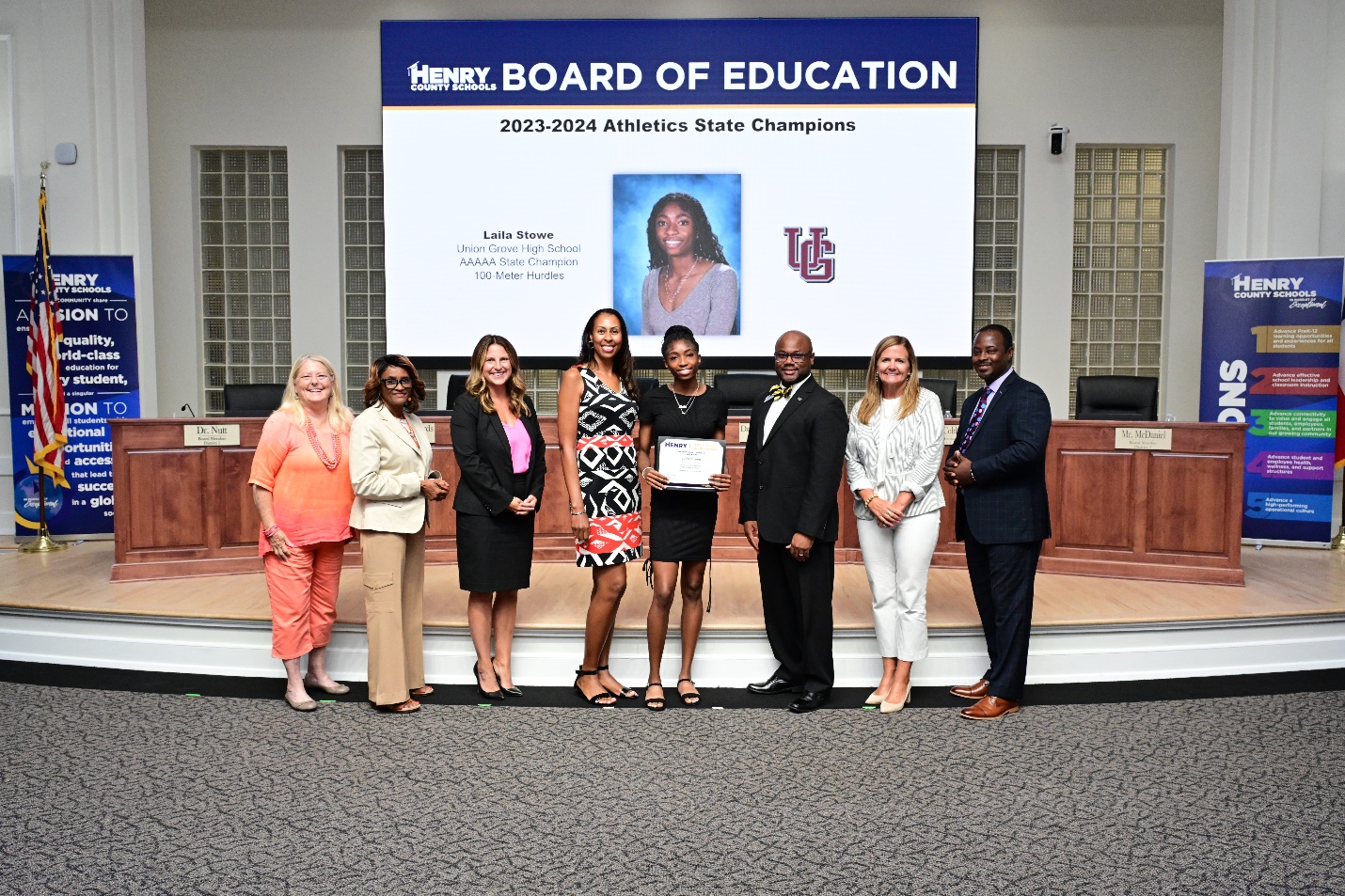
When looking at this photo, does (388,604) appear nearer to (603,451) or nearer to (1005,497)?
(603,451)

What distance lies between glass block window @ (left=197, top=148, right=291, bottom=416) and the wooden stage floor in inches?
122

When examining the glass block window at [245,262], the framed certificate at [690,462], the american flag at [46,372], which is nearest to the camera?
the framed certificate at [690,462]

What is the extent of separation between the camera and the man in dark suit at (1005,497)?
392 cm

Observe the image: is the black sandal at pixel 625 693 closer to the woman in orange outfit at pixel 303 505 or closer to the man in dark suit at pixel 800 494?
the man in dark suit at pixel 800 494

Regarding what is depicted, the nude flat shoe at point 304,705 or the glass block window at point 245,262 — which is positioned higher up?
the glass block window at point 245,262

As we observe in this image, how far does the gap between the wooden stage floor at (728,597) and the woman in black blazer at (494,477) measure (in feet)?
1.72

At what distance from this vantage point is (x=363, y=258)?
8.77 metres

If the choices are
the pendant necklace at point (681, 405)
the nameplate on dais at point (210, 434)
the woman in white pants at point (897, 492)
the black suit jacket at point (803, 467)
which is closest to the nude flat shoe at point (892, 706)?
the woman in white pants at point (897, 492)

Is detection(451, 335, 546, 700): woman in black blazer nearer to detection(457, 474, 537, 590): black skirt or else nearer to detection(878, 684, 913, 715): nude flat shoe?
detection(457, 474, 537, 590): black skirt

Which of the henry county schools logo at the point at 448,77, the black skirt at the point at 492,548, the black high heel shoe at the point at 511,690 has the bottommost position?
the black high heel shoe at the point at 511,690

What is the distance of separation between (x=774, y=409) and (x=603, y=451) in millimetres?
745

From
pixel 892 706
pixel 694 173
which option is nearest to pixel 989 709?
pixel 892 706

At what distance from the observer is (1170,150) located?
8.60 meters

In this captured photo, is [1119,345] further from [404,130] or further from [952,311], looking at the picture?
[404,130]
